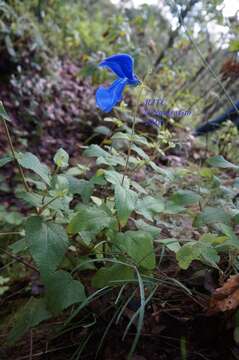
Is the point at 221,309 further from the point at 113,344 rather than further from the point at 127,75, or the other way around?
the point at 127,75

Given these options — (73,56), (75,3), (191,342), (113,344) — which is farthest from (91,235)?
(75,3)

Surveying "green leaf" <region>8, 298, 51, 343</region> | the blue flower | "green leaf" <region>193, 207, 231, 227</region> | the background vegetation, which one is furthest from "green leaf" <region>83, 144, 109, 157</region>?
"green leaf" <region>8, 298, 51, 343</region>

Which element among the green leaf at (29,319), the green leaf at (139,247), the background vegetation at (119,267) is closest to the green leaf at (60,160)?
the background vegetation at (119,267)

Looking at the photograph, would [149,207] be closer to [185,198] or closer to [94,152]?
[185,198]

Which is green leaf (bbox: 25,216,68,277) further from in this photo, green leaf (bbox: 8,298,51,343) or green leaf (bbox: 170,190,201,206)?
green leaf (bbox: 170,190,201,206)

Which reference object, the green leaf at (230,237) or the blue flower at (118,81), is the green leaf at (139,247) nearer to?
the green leaf at (230,237)

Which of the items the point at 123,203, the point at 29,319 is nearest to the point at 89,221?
the point at 123,203
